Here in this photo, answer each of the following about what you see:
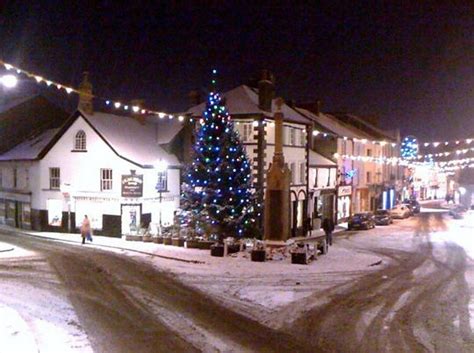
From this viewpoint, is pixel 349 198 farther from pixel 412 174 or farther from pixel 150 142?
pixel 412 174

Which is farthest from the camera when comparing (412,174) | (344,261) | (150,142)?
(412,174)

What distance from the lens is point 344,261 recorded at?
28.9 m

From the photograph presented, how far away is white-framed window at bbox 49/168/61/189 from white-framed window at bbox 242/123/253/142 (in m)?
12.7

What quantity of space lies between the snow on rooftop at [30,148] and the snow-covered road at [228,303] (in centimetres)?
1429

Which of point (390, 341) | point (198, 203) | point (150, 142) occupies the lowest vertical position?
point (390, 341)

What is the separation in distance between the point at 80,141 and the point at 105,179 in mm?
3274

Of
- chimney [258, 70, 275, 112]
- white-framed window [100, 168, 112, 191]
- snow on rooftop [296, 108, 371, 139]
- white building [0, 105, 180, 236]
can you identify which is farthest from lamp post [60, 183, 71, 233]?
snow on rooftop [296, 108, 371, 139]

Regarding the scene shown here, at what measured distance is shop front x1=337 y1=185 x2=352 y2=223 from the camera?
55844 millimetres

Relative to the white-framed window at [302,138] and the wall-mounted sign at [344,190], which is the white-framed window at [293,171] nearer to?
the white-framed window at [302,138]

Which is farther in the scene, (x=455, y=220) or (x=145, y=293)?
(x=455, y=220)

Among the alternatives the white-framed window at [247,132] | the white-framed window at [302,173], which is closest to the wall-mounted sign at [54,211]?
the white-framed window at [247,132]

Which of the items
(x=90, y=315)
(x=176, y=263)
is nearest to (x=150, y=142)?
(x=176, y=263)

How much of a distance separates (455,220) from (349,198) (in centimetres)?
1155

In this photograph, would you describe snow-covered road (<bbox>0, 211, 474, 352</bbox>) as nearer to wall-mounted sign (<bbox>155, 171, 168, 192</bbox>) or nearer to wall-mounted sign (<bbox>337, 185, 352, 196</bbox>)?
wall-mounted sign (<bbox>155, 171, 168, 192</bbox>)
